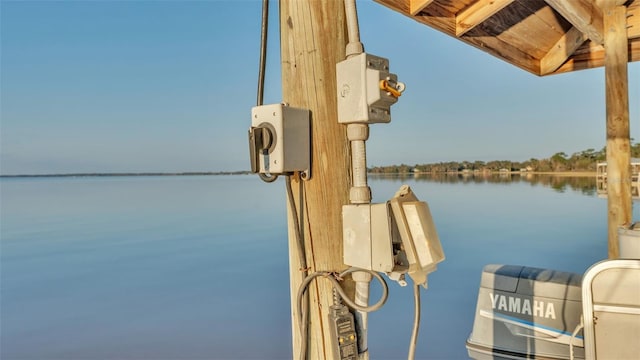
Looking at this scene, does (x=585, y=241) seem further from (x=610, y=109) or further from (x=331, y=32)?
(x=331, y=32)

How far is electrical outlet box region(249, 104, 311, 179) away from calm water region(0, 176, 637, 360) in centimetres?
26

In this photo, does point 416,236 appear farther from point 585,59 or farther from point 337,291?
point 585,59

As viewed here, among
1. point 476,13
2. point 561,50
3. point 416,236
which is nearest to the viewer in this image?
point 416,236

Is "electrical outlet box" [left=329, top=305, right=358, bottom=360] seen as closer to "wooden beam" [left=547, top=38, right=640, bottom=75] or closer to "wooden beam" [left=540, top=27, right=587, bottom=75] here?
"wooden beam" [left=540, top=27, right=587, bottom=75]

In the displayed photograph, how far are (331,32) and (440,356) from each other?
3916mm

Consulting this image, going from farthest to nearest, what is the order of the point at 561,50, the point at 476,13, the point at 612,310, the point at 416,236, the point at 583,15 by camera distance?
the point at 561,50, the point at 476,13, the point at 583,15, the point at 612,310, the point at 416,236

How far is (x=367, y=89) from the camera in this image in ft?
2.66

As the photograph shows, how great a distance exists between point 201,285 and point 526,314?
5.93 metres

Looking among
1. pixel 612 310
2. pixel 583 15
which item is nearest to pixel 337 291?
pixel 612 310

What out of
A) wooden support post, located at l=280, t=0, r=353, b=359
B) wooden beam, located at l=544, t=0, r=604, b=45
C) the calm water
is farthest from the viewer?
the calm water

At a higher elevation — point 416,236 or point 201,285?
point 416,236

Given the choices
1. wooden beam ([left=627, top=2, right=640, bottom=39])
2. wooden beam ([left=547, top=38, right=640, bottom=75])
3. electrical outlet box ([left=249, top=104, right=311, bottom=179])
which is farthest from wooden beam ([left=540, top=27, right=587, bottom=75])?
electrical outlet box ([left=249, top=104, right=311, bottom=179])

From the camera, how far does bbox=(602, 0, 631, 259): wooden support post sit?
272 centimetres

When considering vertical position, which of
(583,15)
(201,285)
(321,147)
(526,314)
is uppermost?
(583,15)
